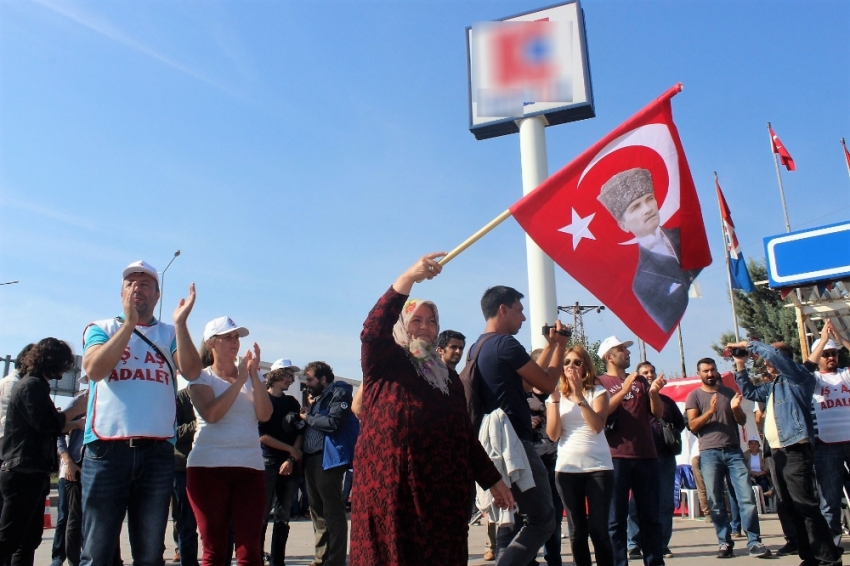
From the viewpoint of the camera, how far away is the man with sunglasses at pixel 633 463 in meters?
6.03

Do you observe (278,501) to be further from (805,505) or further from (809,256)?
(809,256)

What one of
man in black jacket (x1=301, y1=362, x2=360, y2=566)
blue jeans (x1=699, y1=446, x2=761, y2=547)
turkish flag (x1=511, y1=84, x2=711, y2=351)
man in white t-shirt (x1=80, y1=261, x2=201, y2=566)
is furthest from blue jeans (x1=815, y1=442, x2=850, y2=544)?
man in white t-shirt (x1=80, y1=261, x2=201, y2=566)

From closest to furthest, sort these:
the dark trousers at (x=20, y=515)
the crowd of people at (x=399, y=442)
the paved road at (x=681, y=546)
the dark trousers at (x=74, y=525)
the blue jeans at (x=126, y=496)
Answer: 1. the crowd of people at (x=399, y=442)
2. the blue jeans at (x=126, y=496)
3. the dark trousers at (x=20, y=515)
4. the dark trousers at (x=74, y=525)
5. the paved road at (x=681, y=546)

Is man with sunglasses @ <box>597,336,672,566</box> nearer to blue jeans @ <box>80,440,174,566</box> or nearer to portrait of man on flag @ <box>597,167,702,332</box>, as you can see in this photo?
portrait of man on flag @ <box>597,167,702,332</box>

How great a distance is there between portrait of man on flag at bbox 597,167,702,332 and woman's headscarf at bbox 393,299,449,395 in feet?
5.66

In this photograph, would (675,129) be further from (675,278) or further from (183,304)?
(183,304)

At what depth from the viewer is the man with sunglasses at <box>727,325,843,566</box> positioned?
20.6ft

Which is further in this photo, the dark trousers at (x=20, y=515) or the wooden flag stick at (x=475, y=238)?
the dark trousers at (x=20, y=515)

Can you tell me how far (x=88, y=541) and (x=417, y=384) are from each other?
71.9 inches

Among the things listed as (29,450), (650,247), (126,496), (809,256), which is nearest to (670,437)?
(650,247)

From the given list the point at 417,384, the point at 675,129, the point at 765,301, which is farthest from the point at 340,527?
the point at 765,301

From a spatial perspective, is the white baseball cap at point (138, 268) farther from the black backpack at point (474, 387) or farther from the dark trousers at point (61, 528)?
the dark trousers at point (61, 528)

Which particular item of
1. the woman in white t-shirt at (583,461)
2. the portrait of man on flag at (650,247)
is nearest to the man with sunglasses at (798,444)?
the woman in white t-shirt at (583,461)

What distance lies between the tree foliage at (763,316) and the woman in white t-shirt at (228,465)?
108ft
